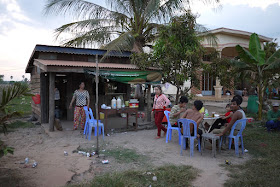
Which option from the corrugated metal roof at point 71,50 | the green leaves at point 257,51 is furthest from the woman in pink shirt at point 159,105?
the green leaves at point 257,51

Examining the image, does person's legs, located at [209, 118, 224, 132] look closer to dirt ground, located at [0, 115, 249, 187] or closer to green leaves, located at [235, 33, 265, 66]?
dirt ground, located at [0, 115, 249, 187]

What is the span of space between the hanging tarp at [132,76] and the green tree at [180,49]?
0.40 meters

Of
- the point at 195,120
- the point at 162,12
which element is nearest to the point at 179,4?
the point at 162,12

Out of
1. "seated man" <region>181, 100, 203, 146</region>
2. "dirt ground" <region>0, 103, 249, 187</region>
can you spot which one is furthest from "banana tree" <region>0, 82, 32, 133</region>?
"seated man" <region>181, 100, 203, 146</region>

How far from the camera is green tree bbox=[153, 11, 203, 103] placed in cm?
830

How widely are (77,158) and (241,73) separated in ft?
30.2

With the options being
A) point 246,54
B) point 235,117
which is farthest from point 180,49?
point 235,117

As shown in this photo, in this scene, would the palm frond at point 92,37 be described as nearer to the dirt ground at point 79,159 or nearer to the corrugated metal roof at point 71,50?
the corrugated metal roof at point 71,50

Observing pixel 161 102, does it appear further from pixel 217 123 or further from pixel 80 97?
pixel 80 97

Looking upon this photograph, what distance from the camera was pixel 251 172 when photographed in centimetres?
Answer: 433

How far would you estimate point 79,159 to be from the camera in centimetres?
508

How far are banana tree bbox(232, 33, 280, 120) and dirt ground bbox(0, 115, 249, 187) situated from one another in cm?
504

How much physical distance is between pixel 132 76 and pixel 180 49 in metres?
2.02

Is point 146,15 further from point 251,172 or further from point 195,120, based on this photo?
point 251,172
